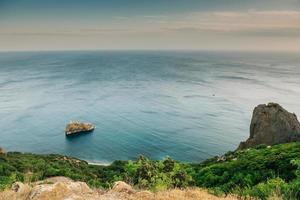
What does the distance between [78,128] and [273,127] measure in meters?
72.3

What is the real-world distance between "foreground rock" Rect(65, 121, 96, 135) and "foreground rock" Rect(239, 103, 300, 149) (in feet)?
216

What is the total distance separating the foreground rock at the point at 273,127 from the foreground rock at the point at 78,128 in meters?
65.9

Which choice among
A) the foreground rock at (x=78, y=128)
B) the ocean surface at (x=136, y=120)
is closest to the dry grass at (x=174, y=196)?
the ocean surface at (x=136, y=120)

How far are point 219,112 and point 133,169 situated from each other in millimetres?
122221

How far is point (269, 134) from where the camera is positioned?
74.4m

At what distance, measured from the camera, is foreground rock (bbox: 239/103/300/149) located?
72562 millimetres

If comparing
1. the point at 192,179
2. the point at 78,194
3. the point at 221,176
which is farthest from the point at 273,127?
the point at 78,194

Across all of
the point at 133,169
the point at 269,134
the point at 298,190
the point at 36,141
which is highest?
the point at 298,190

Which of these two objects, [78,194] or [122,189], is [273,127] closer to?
[122,189]

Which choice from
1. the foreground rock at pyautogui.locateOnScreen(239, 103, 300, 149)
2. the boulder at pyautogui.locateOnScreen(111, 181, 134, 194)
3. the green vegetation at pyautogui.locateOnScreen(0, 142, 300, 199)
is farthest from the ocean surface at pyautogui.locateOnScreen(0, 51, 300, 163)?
the boulder at pyautogui.locateOnScreen(111, 181, 134, 194)

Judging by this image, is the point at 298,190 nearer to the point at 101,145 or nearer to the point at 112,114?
the point at 101,145

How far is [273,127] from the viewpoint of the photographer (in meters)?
74.1

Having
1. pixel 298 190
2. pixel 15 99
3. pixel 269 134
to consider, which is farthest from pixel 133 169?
pixel 15 99

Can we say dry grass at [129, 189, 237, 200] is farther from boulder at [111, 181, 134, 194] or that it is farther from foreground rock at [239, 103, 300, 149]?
foreground rock at [239, 103, 300, 149]
